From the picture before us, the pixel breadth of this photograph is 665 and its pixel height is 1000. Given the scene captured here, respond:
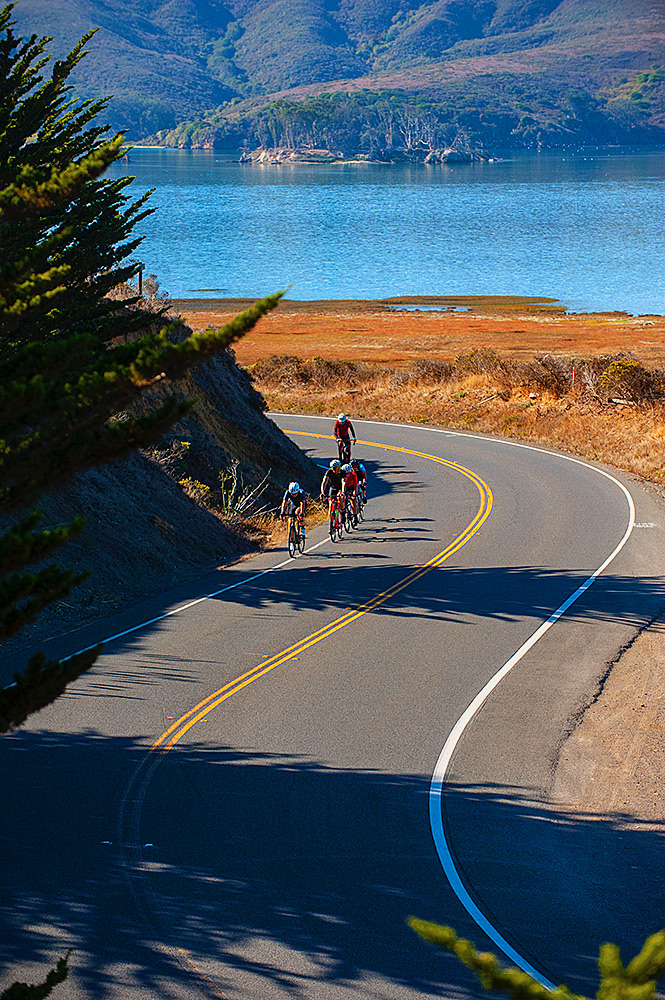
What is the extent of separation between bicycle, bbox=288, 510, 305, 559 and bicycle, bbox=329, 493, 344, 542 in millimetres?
1504

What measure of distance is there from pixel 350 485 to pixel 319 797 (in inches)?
598

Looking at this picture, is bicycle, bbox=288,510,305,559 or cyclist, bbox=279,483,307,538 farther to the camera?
bicycle, bbox=288,510,305,559

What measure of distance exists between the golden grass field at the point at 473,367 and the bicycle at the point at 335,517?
14164 millimetres

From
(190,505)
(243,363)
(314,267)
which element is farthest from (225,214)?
(190,505)

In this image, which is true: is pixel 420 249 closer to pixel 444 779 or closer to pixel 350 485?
pixel 350 485

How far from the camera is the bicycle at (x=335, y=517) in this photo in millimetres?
24897

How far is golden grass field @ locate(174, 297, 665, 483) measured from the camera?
42344 mm

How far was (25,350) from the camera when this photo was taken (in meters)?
6.60

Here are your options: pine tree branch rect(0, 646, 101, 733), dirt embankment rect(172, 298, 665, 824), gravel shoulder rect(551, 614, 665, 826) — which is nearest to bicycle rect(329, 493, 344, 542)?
dirt embankment rect(172, 298, 665, 824)

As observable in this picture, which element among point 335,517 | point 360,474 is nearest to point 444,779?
point 335,517

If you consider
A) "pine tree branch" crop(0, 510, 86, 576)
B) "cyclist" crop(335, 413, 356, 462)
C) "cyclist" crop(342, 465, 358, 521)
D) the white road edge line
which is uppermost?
"pine tree branch" crop(0, 510, 86, 576)

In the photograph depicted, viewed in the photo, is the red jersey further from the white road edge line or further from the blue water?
the blue water

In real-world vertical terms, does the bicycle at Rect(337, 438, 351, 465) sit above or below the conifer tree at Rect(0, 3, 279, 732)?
below

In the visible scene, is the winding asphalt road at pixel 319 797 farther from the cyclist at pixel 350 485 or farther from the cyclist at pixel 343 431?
the cyclist at pixel 343 431
